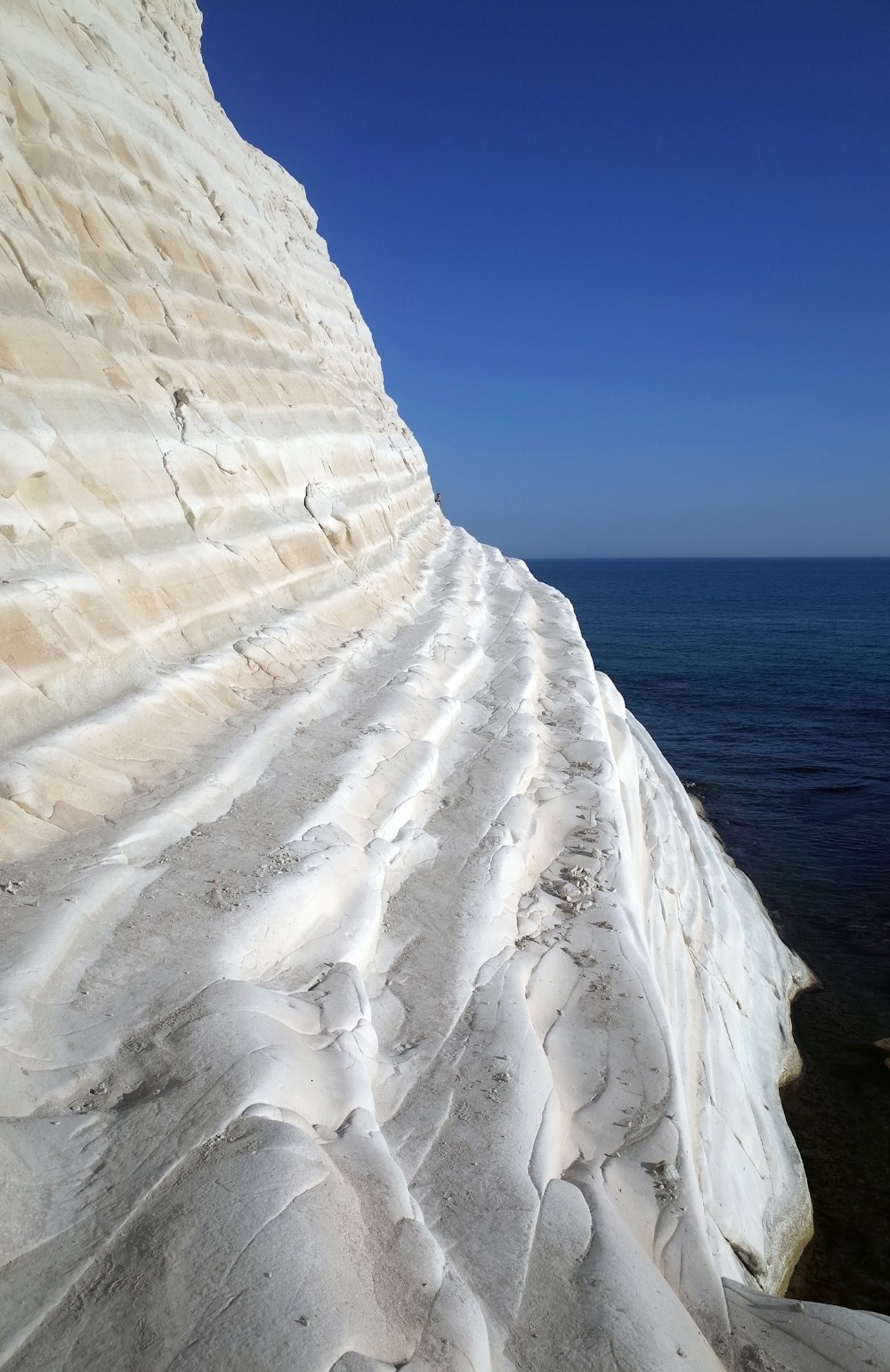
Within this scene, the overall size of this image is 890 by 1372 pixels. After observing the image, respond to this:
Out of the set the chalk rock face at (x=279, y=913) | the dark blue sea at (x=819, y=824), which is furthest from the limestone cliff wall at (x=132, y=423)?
the dark blue sea at (x=819, y=824)

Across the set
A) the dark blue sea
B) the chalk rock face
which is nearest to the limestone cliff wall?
the chalk rock face

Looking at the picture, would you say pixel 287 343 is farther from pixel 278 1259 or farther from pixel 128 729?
pixel 278 1259

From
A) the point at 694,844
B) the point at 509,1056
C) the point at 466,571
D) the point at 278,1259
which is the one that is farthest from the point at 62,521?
the point at 466,571

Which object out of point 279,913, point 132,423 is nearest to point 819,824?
point 132,423

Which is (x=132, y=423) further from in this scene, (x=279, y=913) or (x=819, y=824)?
(x=819, y=824)

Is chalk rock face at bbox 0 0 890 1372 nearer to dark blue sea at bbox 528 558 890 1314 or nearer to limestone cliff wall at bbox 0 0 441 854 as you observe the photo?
limestone cliff wall at bbox 0 0 441 854
